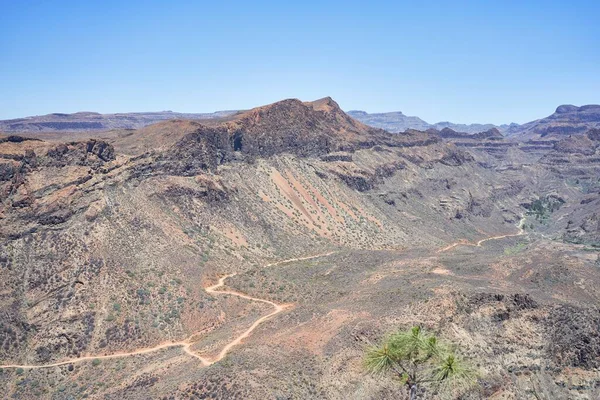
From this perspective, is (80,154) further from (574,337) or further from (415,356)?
(574,337)

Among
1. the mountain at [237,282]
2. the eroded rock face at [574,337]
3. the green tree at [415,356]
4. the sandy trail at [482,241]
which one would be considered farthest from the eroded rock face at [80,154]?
the eroded rock face at [574,337]

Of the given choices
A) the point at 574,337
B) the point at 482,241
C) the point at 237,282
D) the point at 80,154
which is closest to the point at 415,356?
the point at 574,337

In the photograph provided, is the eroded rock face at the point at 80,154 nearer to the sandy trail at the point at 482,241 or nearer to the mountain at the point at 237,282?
the mountain at the point at 237,282

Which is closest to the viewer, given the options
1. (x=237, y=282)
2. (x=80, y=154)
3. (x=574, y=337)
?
(x=574, y=337)

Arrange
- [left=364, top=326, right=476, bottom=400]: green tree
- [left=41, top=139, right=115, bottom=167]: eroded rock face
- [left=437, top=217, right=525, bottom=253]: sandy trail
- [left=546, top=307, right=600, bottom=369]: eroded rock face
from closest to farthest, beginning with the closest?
[left=364, top=326, right=476, bottom=400]: green tree
[left=546, top=307, right=600, bottom=369]: eroded rock face
[left=41, top=139, right=115, bottom=167]: eroded rock face
[left=437, top=217, right=525, bottom=253]: sandy trail

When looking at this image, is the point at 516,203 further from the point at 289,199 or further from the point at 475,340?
the point at 475,340

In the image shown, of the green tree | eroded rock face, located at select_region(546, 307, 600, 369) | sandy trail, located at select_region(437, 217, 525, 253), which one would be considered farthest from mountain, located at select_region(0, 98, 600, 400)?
the green tree

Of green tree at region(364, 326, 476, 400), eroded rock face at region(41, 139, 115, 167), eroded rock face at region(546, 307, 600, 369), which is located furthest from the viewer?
eroded rock face at region(41, 139, 115, 167)

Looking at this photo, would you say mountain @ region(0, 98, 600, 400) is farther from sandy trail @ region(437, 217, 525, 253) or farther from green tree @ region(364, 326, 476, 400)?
green tree @ region(364, 326, 476, 400)

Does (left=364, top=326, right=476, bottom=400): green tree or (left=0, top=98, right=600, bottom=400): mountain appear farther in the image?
(left=0, top=98, right=600, bottom=400): mountain

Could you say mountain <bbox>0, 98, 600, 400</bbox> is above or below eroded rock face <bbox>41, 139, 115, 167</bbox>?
below
